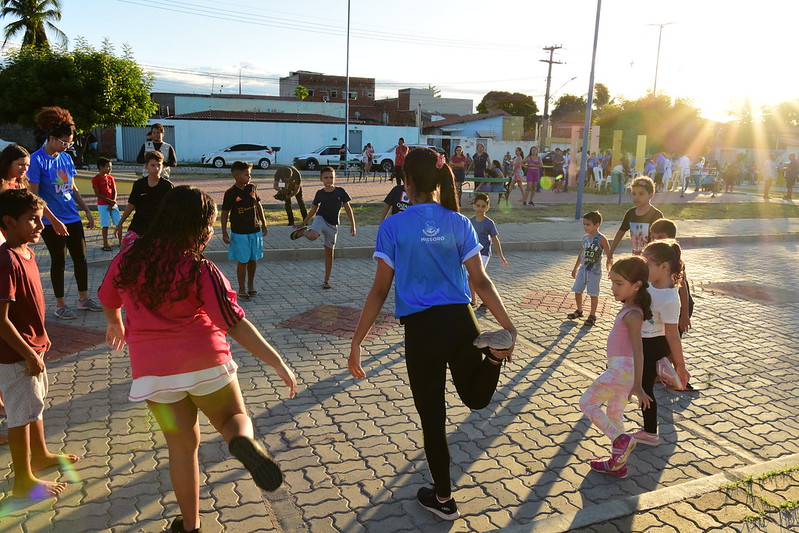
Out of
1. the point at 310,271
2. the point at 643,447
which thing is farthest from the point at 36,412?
the point at 310,271

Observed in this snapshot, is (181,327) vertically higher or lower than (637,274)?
lower

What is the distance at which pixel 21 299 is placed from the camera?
344cm

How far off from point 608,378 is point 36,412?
3446 millimetres

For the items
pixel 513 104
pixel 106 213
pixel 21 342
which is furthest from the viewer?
pixel 513 104

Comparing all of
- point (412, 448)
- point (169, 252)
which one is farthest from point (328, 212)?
point (169, 252)

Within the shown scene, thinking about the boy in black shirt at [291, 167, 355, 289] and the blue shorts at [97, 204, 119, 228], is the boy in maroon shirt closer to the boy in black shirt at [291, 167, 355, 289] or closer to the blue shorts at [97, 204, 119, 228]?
the boy in black shirt at [291, 167, 355, 289]

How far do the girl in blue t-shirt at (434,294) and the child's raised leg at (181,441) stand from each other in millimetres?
900

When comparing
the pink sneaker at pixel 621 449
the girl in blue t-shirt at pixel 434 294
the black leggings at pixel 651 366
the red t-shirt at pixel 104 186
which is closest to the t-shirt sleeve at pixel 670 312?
the black leggings at pixel 651 366

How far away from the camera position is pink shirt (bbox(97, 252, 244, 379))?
270cm

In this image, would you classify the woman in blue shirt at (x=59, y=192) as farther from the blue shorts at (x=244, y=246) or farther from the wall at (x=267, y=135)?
the wall at (x=267, y=135)

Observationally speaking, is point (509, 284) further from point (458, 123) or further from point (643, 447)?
point (458, 123)

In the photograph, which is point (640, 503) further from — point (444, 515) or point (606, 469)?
point (444, 515)

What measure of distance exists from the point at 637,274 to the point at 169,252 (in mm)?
2782

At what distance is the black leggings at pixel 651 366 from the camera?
14.4 feet
